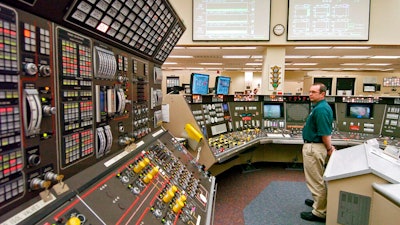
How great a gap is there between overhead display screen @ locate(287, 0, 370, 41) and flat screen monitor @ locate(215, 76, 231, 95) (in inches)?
93.9

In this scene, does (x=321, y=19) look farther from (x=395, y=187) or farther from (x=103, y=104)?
(x=103, y=104)

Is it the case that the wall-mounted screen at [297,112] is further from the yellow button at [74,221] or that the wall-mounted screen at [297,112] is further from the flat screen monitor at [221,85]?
the yellow button at [74,221]

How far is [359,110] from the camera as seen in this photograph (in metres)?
4.52

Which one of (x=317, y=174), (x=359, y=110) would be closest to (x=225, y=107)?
(x=317, y=174)

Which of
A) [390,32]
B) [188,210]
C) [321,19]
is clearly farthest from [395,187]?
[390,32]

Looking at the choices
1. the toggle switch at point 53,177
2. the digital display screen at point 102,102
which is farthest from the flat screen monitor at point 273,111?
the toggle switch at point 53,177

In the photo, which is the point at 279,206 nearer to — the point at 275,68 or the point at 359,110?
the point at 359,110

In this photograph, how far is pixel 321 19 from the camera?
515 cm

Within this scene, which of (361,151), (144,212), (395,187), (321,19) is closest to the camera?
(144,212)

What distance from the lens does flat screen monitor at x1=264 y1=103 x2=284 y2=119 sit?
184 inches

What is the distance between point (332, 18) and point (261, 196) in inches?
157

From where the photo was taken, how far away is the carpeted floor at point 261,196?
2965 millimetres

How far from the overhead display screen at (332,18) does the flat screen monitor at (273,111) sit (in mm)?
1778

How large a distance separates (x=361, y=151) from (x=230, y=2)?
390 cm
